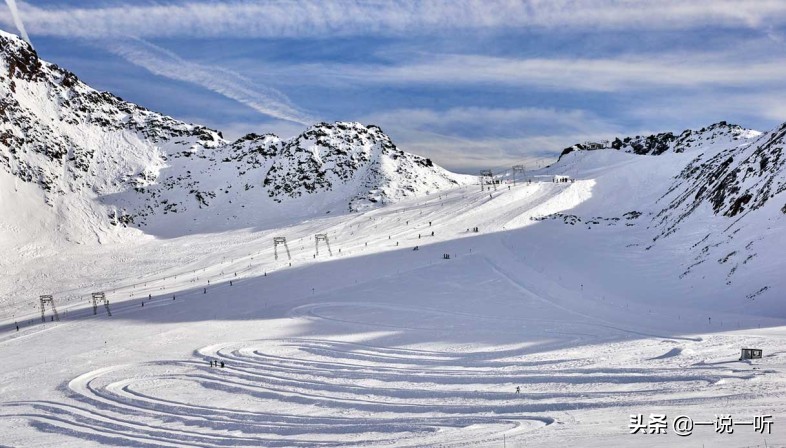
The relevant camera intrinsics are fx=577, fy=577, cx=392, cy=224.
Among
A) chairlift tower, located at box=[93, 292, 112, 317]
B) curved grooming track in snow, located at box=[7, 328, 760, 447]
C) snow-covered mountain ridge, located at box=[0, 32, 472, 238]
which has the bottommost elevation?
curved grooming track in snow, located at box=[7, 328, 760, 447]

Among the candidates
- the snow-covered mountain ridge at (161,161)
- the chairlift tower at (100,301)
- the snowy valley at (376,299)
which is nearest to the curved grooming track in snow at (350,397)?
the snowy valley at (376,299)

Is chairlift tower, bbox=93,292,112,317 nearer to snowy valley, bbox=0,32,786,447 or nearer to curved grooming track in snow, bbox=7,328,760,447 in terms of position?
snowy valley, bbox=0,32,786,447

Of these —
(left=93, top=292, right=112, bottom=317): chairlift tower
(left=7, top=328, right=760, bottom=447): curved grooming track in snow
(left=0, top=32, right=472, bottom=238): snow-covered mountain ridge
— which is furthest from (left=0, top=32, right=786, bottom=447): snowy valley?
(left=93, top=292, right=112, bottom=317): chairlift tower

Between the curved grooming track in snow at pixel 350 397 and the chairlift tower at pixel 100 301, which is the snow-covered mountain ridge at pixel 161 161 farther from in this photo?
the curved grooming track in snow at pixel 350 397

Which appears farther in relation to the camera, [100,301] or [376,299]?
[100,301]

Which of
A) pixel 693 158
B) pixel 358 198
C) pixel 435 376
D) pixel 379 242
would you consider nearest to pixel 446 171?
pixel 358 198

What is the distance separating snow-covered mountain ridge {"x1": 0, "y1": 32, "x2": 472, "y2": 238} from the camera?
11000cm

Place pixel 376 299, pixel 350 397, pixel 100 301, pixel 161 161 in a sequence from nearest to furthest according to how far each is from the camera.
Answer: pixel 350 397 < pixel 376 299 < pixel 100 301 < pixel 161 161

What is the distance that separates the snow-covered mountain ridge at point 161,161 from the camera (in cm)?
11000

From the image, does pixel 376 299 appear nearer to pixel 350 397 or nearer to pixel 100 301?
pixel 350 397

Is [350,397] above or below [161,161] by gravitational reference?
below

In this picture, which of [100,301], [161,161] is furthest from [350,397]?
[161,161]

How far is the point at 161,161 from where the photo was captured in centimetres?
13050

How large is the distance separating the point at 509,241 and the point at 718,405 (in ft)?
160
